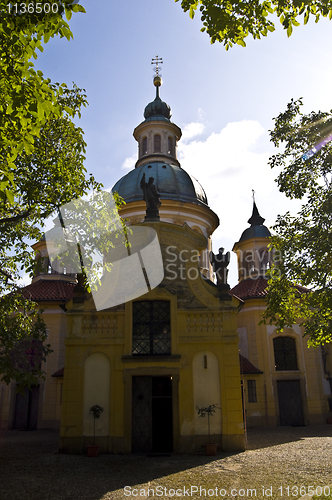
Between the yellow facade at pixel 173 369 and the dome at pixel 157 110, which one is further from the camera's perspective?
the dome at pixel 157 110

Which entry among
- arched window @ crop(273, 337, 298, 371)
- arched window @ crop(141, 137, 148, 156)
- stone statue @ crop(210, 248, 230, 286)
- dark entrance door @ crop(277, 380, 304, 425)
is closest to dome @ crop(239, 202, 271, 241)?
arched window @ crop(273, 337, 298, 371)

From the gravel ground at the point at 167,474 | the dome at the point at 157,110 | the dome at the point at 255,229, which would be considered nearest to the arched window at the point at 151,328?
the gravel ground at the point at 167,474

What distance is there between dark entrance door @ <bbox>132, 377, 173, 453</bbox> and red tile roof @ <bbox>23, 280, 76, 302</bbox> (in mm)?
12212

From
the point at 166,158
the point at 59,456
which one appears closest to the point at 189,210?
the point at 166,158

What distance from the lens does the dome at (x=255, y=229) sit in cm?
3281

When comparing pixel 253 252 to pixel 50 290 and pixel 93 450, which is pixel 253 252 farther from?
pixel 93 450

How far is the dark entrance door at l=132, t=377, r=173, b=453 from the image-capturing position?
14.3m

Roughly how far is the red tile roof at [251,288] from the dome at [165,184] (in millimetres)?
6643

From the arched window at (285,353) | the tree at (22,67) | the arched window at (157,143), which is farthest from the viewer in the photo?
the arched window at (157,143)

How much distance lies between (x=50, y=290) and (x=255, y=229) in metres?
16.4

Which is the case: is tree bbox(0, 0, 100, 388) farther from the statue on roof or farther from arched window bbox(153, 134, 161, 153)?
arched window bbox(153, 134, 161, 153)

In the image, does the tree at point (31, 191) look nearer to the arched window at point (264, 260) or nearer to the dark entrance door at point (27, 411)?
the dark entrance door at point (27, 411)

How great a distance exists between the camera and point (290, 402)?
2497cm

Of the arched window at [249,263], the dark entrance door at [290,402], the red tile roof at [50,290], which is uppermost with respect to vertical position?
the arched window at [249,263]
